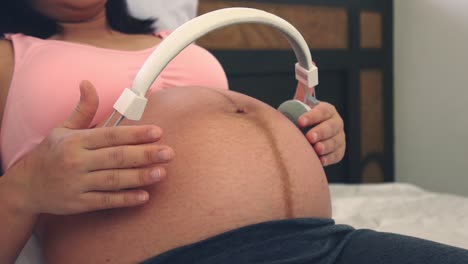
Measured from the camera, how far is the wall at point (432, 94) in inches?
73.7

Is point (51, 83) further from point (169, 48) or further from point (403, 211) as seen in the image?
point (403, 211)

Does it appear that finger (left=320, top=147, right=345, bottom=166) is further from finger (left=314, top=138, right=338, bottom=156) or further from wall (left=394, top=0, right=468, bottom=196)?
wall (left=394, top=0, right=468, bottom=196)

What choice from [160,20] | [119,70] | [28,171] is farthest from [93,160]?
[160,20]

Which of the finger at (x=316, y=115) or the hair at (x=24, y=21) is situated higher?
the hair at (x=24, y=21)

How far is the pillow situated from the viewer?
1.22 meters

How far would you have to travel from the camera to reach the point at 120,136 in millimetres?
509

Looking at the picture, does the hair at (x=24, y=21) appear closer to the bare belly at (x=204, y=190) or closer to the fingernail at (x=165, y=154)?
the bare belly at (x=204, y=190)

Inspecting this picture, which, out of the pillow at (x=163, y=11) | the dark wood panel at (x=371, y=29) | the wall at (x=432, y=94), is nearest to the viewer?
the pillow at (x=163, y=11)

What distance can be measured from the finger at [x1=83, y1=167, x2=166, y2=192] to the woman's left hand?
0.95 feet

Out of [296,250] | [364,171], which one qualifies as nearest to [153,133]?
[296,250]

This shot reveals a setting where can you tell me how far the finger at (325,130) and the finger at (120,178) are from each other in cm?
29

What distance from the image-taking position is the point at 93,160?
0.51 m

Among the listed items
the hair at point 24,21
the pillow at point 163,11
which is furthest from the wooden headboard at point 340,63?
the hair at point 24,21

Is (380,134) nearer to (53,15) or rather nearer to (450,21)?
(450,21)
